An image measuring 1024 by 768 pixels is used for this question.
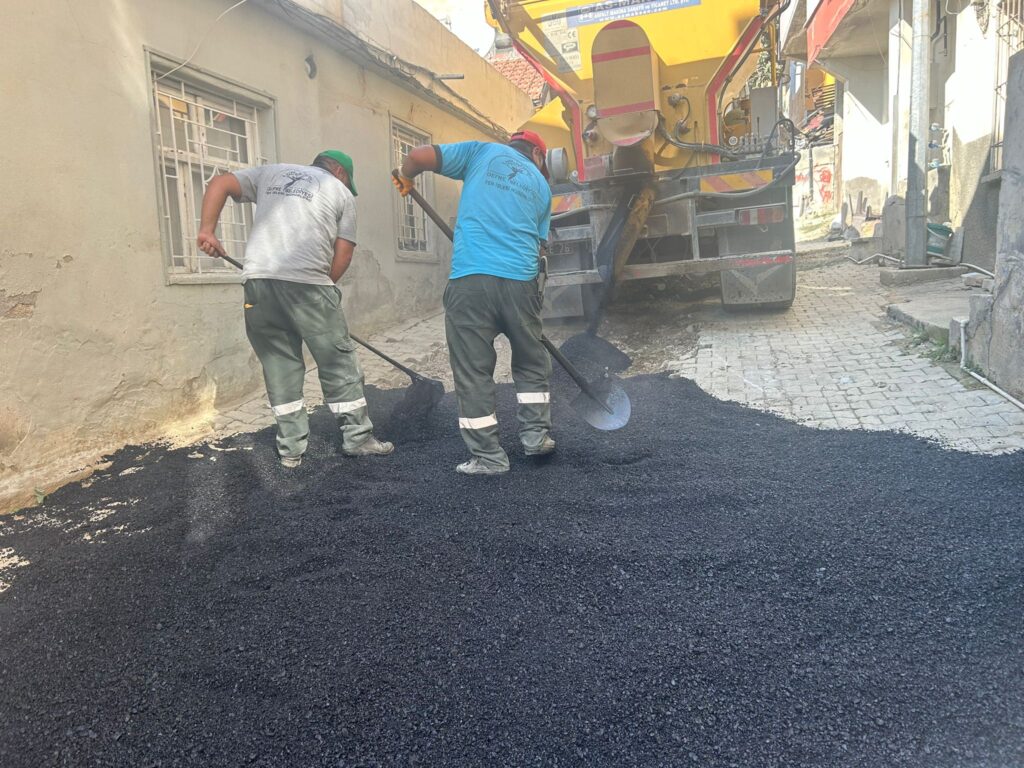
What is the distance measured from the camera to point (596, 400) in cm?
396

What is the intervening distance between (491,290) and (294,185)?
120 cm

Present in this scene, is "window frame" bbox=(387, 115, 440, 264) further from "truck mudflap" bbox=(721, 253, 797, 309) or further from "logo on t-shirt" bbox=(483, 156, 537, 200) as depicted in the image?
"logo on t-shirt" bbox=(483, 156, 537, 200)

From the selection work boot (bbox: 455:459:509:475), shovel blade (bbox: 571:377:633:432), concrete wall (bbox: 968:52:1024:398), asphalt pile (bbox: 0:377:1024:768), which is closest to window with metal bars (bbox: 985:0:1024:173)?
concrete wall (bbox: 968:52:1024:398)

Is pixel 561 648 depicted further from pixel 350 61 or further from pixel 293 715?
pixel 350 61

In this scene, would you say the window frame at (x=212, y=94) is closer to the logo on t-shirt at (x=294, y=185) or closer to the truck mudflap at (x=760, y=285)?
the logo on t-shirt at (x=294, y=185)

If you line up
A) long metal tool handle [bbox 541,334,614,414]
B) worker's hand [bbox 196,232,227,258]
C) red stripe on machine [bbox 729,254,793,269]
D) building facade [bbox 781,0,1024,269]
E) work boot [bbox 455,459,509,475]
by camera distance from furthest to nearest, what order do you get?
building facade [bbox 781,0,1024,269], red stripe on machine [bbox 729,254,793,269], long metal tool handle [bbox 541,334,614,414], worker's hand [bbox 196,232,227,258], work boot [bbox 455,459,509,475]

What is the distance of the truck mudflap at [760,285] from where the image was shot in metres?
6.16

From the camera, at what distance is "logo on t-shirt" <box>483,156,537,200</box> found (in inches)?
130

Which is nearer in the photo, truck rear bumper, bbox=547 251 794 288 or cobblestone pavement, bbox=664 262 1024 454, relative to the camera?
cobblestone pavement, bbox=664 262 1024 454

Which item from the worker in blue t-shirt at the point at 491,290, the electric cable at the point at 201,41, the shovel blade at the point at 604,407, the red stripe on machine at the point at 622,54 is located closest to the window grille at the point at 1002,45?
the red stripe on machine at the point at 622,54

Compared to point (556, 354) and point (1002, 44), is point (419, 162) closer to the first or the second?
point (556, 354)

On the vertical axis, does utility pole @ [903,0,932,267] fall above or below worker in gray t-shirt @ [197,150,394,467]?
above

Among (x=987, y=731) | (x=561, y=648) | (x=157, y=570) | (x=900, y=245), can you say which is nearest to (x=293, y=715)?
(x=561, y=648)

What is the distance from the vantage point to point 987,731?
1.41m
